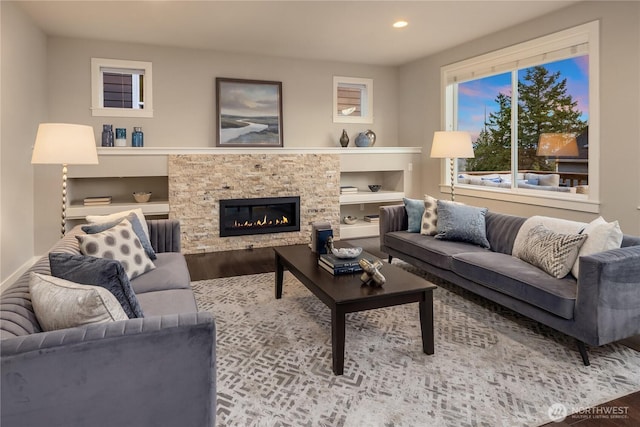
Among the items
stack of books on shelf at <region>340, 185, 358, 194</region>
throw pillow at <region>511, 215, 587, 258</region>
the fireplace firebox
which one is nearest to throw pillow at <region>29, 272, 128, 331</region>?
throw pillow at <region>511, 215, 587, 258</region>

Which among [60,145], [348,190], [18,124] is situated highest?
[18,124]

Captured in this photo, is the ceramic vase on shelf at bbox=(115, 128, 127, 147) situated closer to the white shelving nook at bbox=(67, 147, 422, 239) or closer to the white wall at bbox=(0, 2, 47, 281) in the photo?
the white shelving nook at bbox=(67, 147, 422, 239)

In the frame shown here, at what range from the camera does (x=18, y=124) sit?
4.23 meters

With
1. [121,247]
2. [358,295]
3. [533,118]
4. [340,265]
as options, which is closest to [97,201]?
[121,247]

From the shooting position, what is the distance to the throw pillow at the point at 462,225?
392 cm

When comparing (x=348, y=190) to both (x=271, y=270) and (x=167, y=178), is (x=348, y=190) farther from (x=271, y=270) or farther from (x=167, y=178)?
(x=167, y=178)

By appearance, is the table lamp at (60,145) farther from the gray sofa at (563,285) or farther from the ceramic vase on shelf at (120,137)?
the gray sofa at (563,285)

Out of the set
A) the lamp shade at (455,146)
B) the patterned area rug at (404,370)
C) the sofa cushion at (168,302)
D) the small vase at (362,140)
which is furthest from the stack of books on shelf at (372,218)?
the sofa cushion at (168,302)

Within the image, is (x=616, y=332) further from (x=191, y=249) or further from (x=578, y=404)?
(x=191, y=249)

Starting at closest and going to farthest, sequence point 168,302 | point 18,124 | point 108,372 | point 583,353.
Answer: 1. point 108,372
2. point 168,302
3. point 583,353
4. point 18,124

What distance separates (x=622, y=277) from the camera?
2416 mm

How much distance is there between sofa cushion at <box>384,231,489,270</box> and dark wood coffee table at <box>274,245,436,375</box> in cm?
82

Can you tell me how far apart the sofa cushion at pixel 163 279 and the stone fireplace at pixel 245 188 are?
8.18 ft

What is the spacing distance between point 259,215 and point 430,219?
2644 mm
